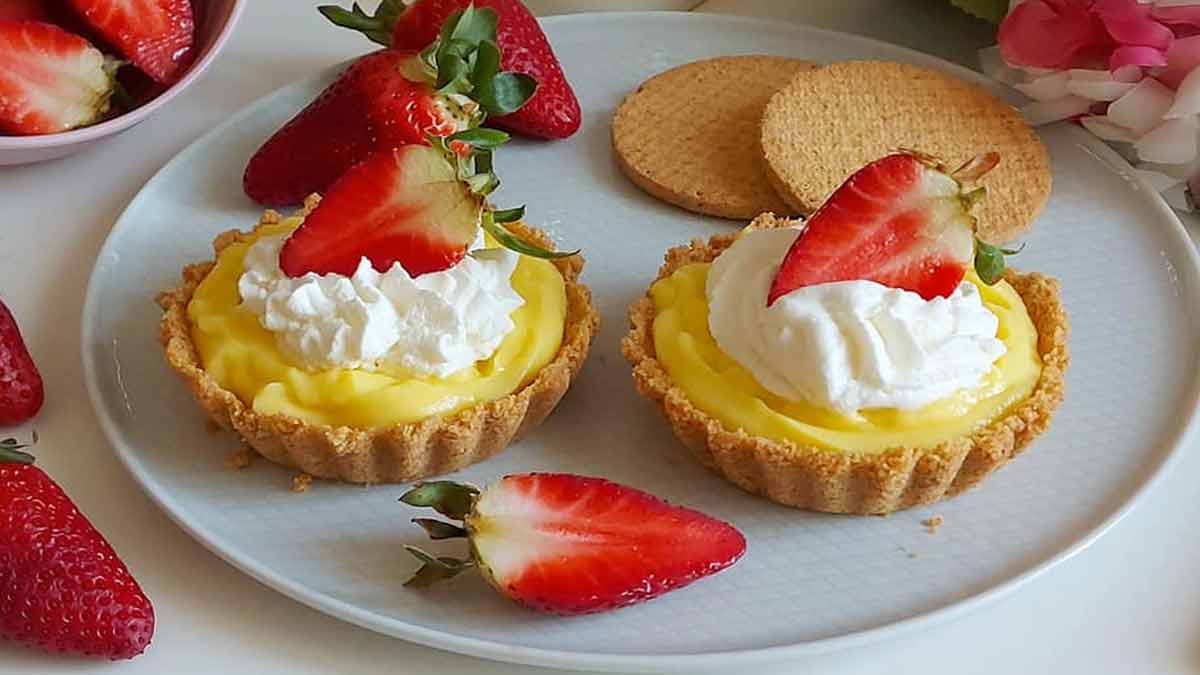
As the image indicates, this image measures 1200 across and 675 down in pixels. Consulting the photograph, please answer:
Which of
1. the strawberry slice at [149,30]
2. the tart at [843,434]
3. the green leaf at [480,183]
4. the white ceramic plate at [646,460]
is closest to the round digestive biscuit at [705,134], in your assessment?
the white ceramic plate at [646,460]

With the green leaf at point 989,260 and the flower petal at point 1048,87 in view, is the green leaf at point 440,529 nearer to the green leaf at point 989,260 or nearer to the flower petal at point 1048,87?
the green leaf at point 989,260

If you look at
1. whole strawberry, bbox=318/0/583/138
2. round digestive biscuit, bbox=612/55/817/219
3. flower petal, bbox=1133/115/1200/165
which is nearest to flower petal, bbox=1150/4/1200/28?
flower petal, bbox=1133/115/1200/165

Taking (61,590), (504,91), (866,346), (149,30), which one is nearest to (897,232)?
(866,346)

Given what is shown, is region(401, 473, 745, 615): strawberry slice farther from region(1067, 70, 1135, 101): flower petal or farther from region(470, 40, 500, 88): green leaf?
region(1067, 70, 1135, 101): flower petal

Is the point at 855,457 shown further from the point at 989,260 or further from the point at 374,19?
the point at 374,19

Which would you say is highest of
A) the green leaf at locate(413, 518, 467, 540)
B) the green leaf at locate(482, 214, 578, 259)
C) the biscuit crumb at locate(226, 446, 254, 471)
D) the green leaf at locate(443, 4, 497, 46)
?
the green leaf at locate(443, 4, 497, 46)

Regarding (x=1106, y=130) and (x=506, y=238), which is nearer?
(x=506, y=238)

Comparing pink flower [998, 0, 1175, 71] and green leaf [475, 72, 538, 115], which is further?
pink flower [998, 0, 1175, 71]
